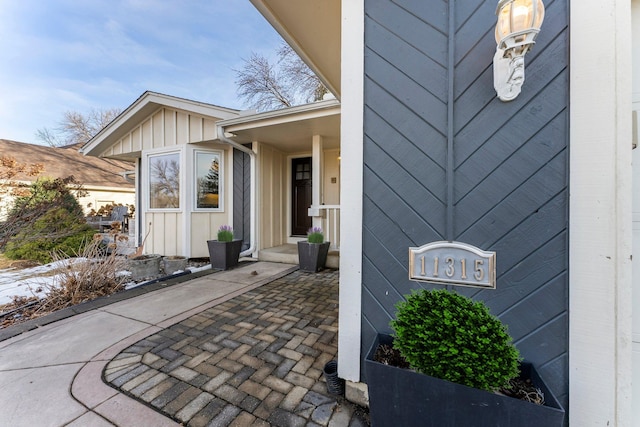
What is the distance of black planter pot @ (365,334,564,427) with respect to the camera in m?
0.85

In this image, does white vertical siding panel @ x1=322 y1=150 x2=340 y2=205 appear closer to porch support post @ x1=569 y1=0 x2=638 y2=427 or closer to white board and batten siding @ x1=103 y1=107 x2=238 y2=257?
white board and batten siding @ x1=103 y1=107 x2=238 y2=257

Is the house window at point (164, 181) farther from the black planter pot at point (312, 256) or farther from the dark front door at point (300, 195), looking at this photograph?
the black planter pot at point (312, 256)

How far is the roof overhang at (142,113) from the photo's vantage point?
4.95m

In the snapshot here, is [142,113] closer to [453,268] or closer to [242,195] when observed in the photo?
[242,195]

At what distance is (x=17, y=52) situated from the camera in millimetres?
10992

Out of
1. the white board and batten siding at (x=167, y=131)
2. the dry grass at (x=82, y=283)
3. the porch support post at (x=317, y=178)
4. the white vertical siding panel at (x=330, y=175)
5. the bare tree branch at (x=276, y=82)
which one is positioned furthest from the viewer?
the bare tree branch at (x=276, y=82)

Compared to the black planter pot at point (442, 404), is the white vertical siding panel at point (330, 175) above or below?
above

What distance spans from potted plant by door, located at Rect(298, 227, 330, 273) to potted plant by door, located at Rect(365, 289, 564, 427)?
3222 mm

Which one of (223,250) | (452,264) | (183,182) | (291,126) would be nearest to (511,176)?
(452,264)

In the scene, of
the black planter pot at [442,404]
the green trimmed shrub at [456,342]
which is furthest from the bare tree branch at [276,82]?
the black planter pot at [442,404]

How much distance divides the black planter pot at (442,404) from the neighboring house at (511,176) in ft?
0.93

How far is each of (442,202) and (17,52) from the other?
19.0 metres

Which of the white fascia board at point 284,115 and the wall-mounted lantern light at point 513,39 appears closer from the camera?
the wall-mounted lantern light at point 513,39

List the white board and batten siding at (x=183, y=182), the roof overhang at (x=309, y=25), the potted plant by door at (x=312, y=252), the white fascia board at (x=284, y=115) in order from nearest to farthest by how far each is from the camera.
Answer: the roof overhang at (x=309, y=25) → the white fascia board at (x=284, y=115) → the potted plant by door at (x=312, y=252) → the white board and batten siding at (x=183, y=182)
